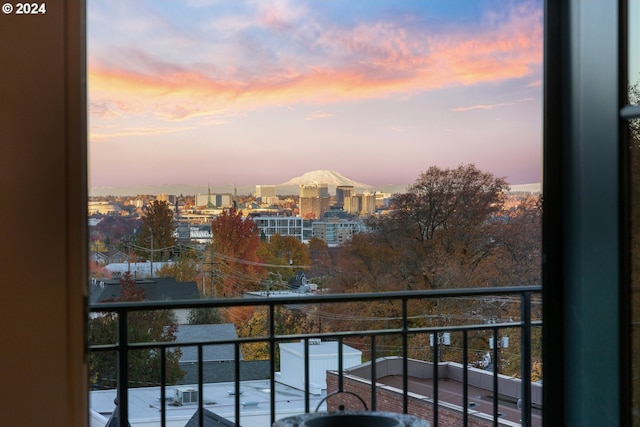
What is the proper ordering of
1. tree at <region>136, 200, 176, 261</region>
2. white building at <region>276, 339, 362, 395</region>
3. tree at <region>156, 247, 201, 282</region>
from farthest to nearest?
tree at <region>156, 247, 201, 282</region> < tree at <region>136, 200, 176, 261</region> < white building at <region>276, 339, 362, 395</region>

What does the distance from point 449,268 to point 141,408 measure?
12.2 feet

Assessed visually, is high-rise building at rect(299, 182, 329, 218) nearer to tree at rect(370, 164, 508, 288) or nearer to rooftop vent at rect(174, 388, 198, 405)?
tree at rect(370, 164, 508, 288)

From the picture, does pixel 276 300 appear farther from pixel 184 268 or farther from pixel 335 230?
pixel 335 230

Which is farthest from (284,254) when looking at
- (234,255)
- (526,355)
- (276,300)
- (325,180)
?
(276,300)

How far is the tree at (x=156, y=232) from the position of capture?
566cm

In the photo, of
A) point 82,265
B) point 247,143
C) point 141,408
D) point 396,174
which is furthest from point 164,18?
point 82,265

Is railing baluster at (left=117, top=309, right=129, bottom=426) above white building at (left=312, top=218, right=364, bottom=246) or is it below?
below

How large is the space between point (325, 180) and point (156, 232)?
1786mm

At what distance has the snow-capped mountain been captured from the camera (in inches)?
252

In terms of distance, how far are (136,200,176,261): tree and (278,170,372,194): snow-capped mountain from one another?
1.20m

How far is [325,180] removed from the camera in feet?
21.1

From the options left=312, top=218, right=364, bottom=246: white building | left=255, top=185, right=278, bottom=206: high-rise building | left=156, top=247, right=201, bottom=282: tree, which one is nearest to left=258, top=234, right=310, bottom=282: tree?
left=312, top=218, right=364, bottom=246: white building

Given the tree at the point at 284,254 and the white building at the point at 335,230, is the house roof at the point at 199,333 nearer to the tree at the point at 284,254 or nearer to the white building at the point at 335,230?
the tree at the point at 284,254

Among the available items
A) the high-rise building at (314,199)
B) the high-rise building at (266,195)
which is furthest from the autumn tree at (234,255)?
the high-rise building at (314,199)
